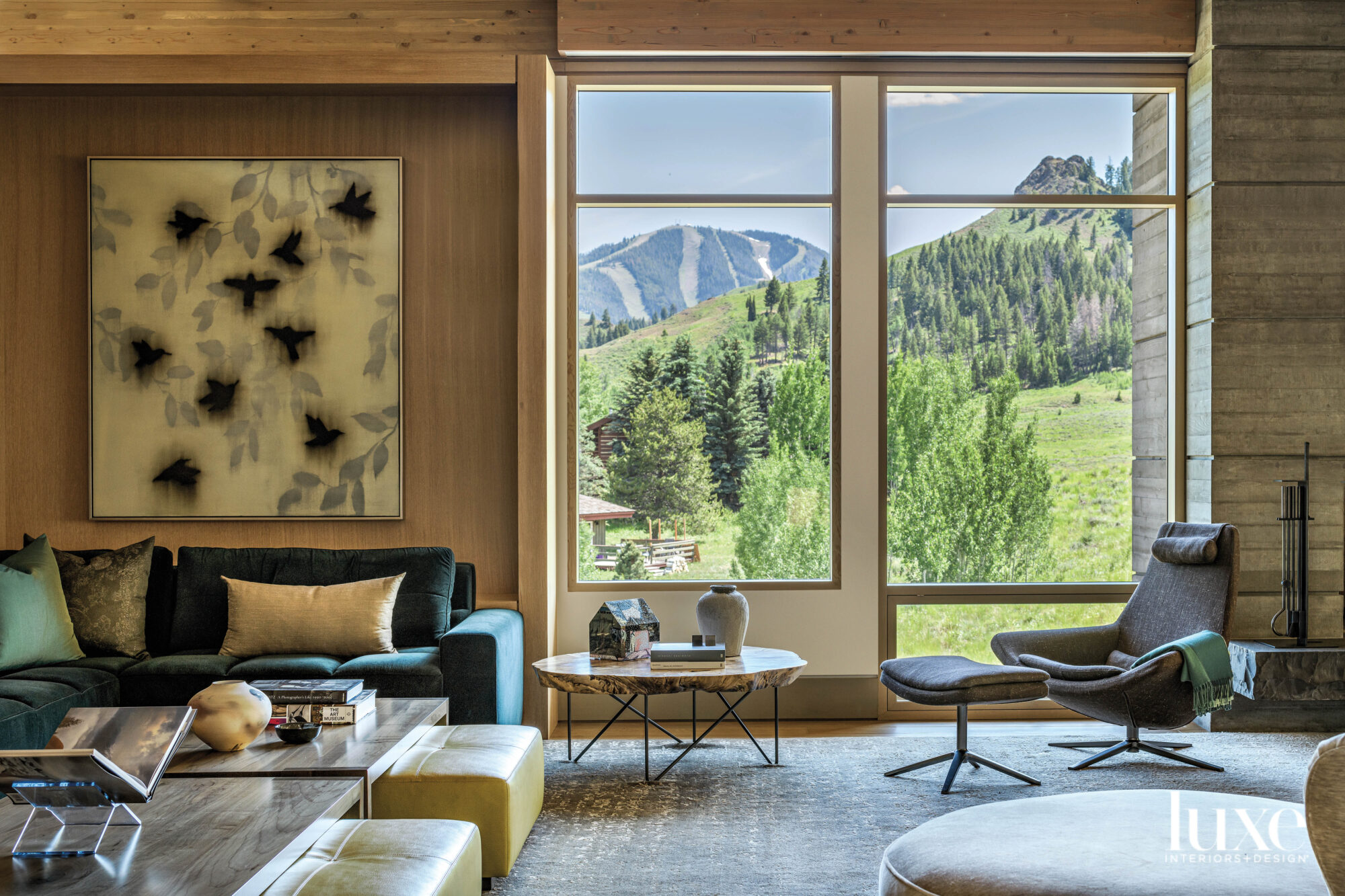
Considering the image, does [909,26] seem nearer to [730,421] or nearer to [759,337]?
[759,337]

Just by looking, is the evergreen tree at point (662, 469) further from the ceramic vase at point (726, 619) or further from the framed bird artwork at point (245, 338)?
the framed bird artwork at point (245, 338)

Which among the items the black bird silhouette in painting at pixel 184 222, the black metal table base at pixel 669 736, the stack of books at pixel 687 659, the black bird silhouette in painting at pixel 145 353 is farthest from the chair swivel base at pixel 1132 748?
the black bird silhouette in painting at pixel 184 222

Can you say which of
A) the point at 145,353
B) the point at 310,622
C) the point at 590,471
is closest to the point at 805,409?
the point at 590,471

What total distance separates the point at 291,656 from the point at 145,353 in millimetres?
1812

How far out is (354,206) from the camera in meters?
4.71

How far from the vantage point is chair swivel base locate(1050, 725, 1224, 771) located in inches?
150

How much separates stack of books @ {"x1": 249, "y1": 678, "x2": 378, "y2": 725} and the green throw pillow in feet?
4.44

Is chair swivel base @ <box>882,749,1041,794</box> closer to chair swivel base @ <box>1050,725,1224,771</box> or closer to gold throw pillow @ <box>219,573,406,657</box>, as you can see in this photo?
chair swivel base @ <box>1050,725,1224,771</box>

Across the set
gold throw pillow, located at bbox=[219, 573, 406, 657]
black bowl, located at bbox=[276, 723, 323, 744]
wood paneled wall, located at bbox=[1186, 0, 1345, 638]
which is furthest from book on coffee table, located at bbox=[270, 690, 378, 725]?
wood paneled wall, located at bbox=[1186, 0, 1345, 638]

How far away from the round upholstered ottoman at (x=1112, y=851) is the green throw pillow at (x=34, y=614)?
133 inches

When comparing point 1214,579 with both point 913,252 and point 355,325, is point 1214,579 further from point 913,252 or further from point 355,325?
point 355,325

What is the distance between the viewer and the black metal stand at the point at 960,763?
3.55 metres

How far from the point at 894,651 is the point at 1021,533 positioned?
87 cm

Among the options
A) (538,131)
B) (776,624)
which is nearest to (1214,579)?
(776,624)
